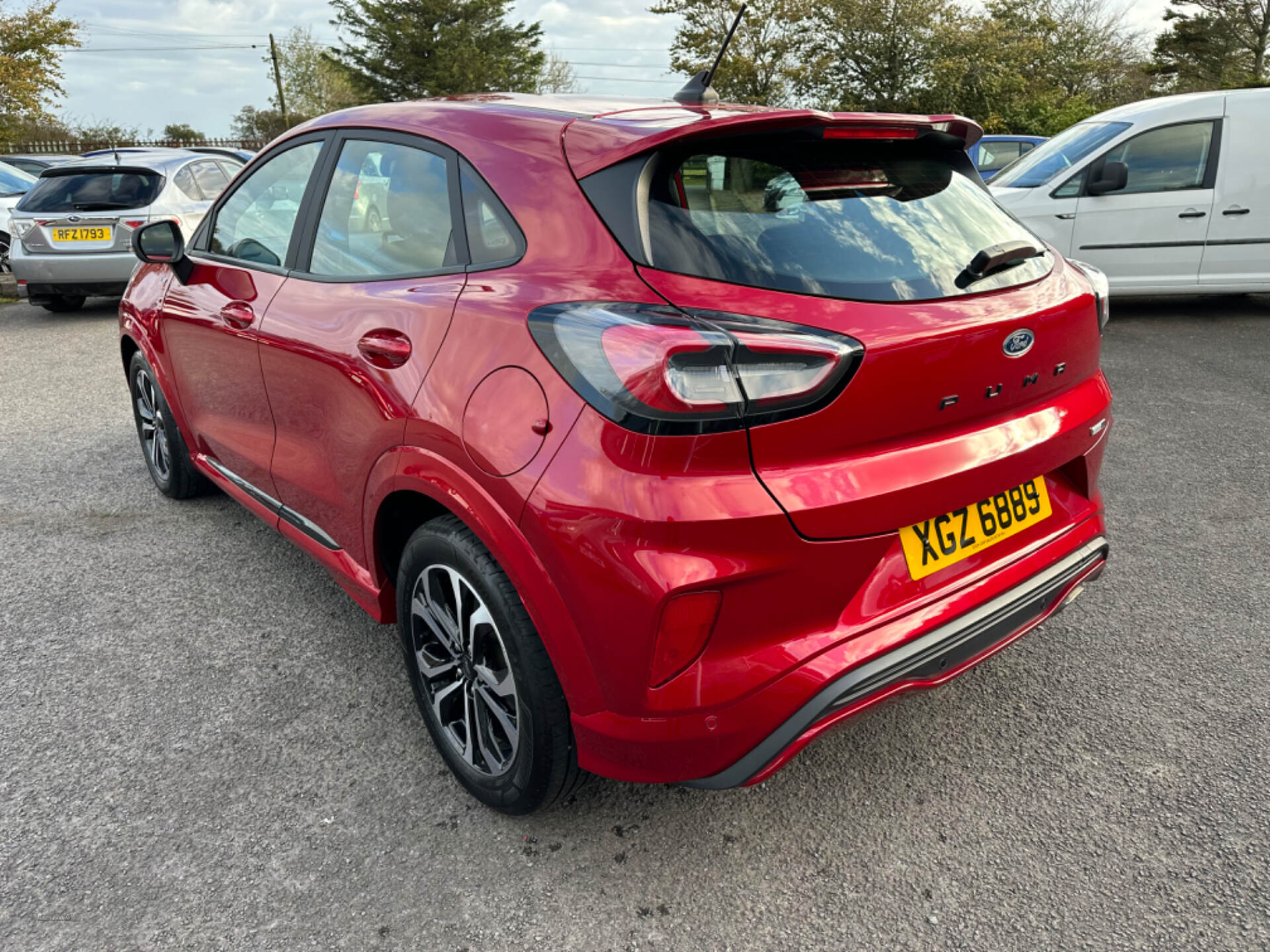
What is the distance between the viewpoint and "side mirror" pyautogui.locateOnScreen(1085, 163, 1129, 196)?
7297mm

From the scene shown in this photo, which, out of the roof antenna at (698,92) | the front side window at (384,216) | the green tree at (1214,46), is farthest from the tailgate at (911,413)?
the green tree at (1214,46)

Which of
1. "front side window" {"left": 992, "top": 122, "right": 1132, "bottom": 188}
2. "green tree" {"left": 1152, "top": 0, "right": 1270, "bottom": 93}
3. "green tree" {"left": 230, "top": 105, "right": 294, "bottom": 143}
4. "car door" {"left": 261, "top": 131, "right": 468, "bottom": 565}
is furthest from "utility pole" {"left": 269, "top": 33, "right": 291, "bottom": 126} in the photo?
"car door" {"left": 261, "top": 131, "right": 468, "bottom": 565}

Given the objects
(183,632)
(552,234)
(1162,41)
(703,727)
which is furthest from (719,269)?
(1162,41)

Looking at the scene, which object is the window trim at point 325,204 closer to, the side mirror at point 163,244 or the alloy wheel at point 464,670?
the alloy wheel at point 464,670

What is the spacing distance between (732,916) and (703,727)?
0.48 metres

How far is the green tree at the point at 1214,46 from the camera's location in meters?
31.4

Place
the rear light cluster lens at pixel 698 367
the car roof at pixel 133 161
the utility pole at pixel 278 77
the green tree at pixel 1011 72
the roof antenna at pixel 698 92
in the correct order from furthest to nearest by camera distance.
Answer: the utility pole at pixel 278 77 < the green tree at pixel 1011 72 < the car roof at pixel 133 161 < the roof antenna at pixel 698 92 < the rear light cluster lens at pixel 698 367

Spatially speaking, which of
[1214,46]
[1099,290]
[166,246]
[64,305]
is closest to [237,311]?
[166,246]

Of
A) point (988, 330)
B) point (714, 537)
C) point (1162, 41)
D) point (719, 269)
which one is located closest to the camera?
point (714, 537)

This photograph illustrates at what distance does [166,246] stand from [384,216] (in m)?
1.50

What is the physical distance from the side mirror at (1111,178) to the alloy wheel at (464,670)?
7.03 meters

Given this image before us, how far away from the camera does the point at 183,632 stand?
3.19 m

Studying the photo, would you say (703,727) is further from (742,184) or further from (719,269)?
(742,184)

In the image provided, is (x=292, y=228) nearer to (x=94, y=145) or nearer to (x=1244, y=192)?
(x=1244, y=192)
